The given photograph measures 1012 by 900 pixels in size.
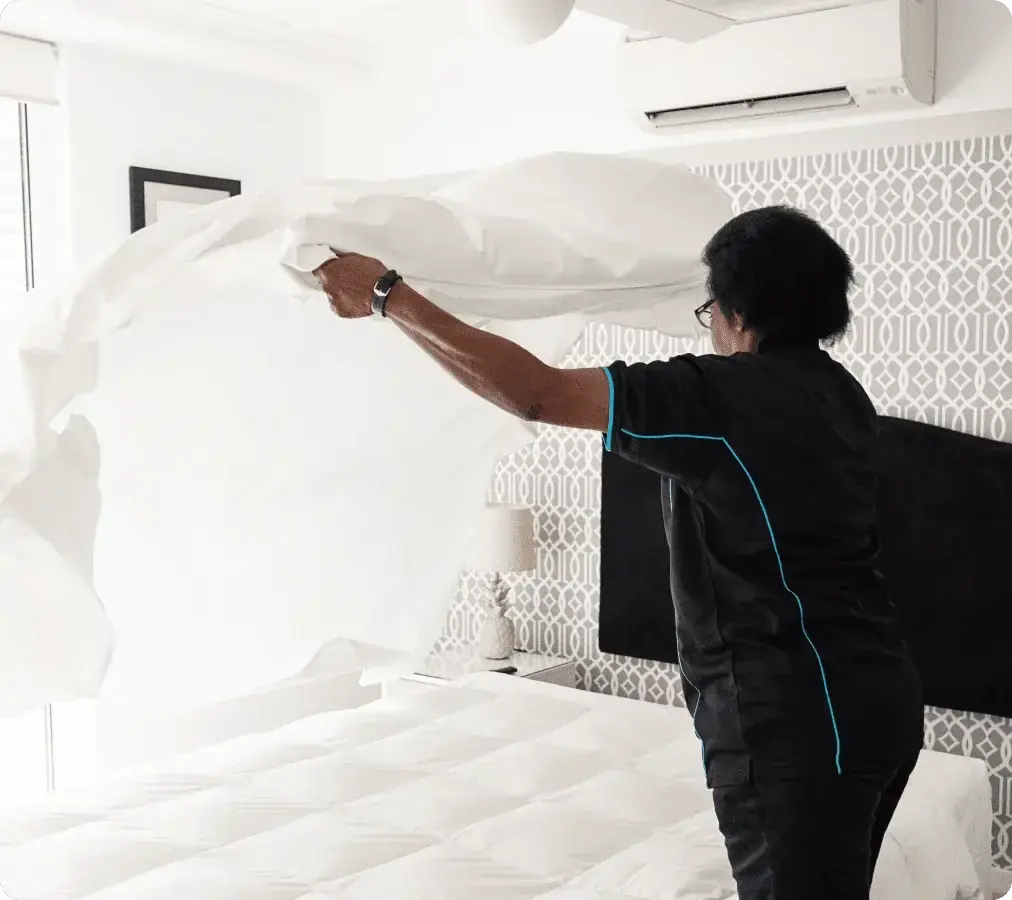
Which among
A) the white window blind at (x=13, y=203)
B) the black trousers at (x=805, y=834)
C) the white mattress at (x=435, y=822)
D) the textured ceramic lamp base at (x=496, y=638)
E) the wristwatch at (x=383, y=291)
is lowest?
the white mattress at (x=435, y=822)

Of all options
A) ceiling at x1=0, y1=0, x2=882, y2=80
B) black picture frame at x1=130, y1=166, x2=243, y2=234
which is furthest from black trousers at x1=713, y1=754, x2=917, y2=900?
black picture frame at x1=130, y1=166, x2=243, y2=234

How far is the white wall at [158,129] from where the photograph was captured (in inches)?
156

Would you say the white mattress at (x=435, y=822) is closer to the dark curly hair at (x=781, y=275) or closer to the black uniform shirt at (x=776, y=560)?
the black uniform shirt at (x=776, y=560)

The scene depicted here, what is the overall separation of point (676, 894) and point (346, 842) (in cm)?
69

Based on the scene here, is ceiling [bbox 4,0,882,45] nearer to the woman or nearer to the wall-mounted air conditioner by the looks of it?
the wall-mounted air conditioner

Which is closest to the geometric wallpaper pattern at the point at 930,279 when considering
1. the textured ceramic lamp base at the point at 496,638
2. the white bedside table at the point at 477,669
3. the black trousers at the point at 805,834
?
the white bedside table at the point at 477,669

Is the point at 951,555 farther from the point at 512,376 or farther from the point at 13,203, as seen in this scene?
the point at 13,203

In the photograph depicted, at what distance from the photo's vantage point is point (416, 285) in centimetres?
193

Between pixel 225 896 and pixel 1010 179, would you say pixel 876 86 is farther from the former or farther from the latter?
pixel 225 896

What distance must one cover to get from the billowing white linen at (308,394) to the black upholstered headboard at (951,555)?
1.28m

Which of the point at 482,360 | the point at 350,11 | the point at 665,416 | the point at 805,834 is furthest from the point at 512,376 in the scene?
the point at 350,11

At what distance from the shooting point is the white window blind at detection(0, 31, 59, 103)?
373 centimetres

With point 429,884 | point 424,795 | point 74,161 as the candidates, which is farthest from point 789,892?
point 74,161

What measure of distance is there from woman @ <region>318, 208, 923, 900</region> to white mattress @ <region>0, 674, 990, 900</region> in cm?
70
